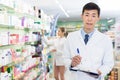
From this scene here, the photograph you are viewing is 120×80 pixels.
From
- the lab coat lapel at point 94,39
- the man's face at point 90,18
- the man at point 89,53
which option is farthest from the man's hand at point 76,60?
the man's face at point 90,18

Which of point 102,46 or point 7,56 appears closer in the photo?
point 102,46

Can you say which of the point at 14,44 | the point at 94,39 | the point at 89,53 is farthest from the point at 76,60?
the point at 14,44

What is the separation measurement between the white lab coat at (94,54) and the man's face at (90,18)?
122 mm

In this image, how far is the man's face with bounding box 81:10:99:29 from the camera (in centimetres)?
234

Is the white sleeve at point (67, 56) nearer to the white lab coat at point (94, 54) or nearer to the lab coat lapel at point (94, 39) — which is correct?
the white lab coat at point (94, 54)

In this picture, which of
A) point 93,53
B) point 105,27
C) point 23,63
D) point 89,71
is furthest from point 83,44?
point 105,27

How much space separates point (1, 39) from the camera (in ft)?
8.86

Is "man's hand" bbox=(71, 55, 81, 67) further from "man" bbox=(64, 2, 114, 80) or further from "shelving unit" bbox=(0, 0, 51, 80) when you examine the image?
"shelving unit" bbox=(0, 0, 51, 80)

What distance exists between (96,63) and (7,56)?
49.5 inches

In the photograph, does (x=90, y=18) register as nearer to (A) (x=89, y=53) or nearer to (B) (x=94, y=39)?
(B) (x=94, y=39)

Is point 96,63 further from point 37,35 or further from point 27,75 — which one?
point 37,35

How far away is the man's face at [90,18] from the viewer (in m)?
2.34

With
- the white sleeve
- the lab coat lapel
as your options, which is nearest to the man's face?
the lab coat lapel

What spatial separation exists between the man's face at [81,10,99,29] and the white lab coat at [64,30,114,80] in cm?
12
